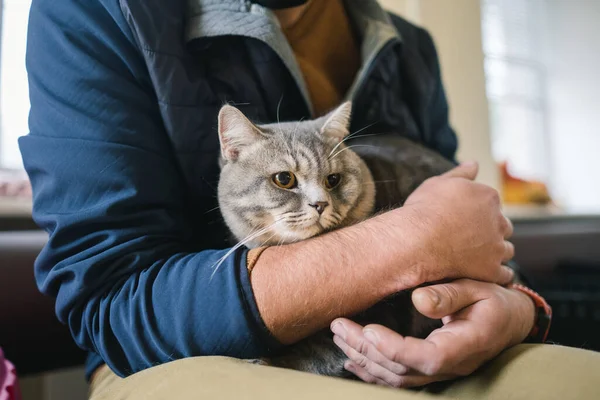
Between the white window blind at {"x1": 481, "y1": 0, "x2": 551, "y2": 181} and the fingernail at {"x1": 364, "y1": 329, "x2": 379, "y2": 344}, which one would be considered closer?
the fingernail at {"x1": 364, "y1": 329, "x2": 379, "y2": 344}

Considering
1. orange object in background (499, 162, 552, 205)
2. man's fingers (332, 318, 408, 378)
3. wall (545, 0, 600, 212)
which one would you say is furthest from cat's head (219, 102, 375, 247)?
wall (545, 0, 600, 212)

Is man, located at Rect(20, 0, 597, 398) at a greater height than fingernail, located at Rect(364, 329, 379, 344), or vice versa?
man, located at Rect(20, 0, 597, 398)

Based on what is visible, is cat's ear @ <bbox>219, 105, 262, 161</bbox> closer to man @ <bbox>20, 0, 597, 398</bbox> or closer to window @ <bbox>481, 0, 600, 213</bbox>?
man @ <bbox>20, 0, 597, 398</bbox>

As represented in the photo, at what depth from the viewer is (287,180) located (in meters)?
0.95

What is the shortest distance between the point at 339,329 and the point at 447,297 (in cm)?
17

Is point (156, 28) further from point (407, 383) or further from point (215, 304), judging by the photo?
point (407, 383)

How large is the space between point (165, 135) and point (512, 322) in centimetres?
71

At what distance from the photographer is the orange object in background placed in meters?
3.05

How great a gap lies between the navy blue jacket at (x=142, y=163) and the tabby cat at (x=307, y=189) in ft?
0.22

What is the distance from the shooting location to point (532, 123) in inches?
163

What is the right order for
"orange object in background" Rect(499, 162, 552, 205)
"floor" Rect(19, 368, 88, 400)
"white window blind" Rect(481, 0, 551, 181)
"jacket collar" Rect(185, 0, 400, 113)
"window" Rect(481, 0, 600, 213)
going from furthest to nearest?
"window" Rect(481, 0, 600, 213)
"white window blind" Rect(481, 0, 551, 181)
"orange object in background" Rect(499, 162, 552, 205)
"floor" Rect(19, 368, 88, 400)
"jacket collar" Rect(185, 0, 400, 113)

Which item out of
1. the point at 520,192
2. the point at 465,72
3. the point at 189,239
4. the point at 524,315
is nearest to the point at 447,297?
the point at 524,315

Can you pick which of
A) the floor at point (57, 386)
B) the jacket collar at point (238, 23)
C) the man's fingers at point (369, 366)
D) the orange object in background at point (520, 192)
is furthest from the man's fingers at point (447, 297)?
the orange object in background at point (520, 192)

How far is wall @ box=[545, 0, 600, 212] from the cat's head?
12.3 feet
